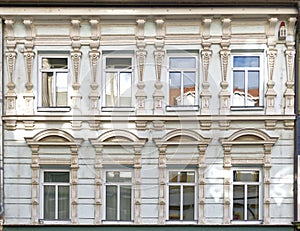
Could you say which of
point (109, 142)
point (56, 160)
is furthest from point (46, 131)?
point (109, 142)

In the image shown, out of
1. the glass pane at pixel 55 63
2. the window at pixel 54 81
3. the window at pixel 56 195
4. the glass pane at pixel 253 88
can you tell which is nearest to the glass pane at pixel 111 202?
the window at pixel 56 195

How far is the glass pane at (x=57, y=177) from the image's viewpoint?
805cm

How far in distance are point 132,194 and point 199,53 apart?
3731 mm

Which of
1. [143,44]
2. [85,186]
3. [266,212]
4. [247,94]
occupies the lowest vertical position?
[266,212]

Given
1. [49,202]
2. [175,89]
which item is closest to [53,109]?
[49,202]

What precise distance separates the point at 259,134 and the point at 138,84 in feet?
10.1

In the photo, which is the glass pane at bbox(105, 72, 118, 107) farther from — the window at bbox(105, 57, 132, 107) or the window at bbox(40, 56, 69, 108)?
the window at bbox(40, 56, 69, 108)

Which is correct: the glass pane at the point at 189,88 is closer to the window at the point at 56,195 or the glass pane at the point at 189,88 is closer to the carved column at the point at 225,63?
the carved column at the point at 225,63

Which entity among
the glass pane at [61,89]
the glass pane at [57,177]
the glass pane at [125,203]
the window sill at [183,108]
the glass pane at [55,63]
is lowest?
the glass pane at [125,203]

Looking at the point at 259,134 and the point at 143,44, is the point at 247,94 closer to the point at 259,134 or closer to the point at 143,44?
the point at 259,134

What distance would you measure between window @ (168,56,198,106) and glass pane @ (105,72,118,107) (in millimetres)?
1329

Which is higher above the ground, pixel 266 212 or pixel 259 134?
pixel 259 134

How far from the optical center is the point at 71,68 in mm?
7949

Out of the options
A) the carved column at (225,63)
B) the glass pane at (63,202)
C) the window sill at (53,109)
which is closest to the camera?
the carved column at (225,63)
